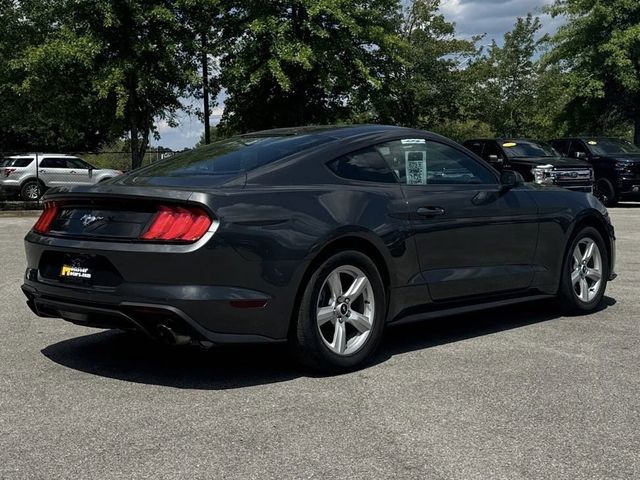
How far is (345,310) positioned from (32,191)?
78.8 ft

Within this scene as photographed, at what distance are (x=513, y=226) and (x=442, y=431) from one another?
252 cm

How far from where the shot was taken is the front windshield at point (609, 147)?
21812 mm

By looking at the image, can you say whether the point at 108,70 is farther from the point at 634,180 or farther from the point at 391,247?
the point at 391,247

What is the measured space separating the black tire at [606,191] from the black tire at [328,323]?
1759cm

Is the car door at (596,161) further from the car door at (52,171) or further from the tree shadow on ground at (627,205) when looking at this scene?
the car door at (52,171)

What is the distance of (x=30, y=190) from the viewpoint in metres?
26.6

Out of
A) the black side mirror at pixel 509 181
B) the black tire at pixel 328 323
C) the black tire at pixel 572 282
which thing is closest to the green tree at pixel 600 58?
the black tire at pixel 572 282

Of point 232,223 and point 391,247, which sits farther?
point 391,247

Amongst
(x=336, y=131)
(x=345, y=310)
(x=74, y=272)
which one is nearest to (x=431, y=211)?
(x=336, y=131)

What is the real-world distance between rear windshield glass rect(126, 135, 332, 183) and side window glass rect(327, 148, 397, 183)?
213 millimetres

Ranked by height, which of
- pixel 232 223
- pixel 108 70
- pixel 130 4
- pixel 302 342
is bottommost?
pixel 302 342

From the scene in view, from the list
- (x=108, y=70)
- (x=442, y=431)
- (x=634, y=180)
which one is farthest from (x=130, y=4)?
(x=442, y=431)

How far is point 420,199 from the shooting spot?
523 cm

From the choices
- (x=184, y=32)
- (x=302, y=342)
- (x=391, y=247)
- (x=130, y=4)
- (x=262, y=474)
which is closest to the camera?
(x=262, y=474)
